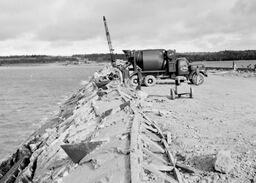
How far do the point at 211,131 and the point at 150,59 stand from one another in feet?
42.4

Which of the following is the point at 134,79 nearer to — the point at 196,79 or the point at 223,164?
the point at 196,79

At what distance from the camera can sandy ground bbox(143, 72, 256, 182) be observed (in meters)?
6.41

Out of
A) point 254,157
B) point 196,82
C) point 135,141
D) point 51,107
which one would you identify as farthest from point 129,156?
point 51,107

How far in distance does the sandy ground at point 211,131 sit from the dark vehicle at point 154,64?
6781 mm

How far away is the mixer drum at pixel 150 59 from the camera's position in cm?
2180

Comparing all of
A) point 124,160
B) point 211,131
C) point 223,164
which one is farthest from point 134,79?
point 124,160

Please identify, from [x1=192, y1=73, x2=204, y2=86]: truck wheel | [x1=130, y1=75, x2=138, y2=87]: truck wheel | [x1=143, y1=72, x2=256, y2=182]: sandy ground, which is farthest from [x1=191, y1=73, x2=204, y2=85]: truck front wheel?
[x1=143, y1=72, x2=256, y2=182]: sandy ground

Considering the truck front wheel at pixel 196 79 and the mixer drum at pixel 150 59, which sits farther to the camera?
the truck front wheel at pixel 196 79

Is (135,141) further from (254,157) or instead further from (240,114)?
(240,114)

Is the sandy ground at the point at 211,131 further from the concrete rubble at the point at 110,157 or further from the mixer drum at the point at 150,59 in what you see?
the mixer drum at the point at 150,59

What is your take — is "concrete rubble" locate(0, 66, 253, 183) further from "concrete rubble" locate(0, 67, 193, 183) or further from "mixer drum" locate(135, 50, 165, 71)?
"mixer drum" locate(135, 50, 165, 71)

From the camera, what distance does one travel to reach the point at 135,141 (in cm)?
642

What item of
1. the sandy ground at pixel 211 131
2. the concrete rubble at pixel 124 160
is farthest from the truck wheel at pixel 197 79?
the concrete rubble at pixel 124 160

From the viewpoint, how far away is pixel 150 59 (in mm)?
21812
